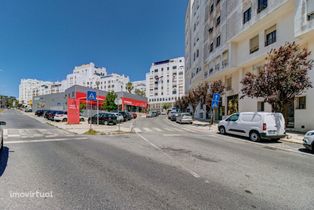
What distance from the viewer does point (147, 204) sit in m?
3.49

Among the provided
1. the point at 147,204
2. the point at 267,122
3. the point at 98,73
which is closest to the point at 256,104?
the point at 267,122

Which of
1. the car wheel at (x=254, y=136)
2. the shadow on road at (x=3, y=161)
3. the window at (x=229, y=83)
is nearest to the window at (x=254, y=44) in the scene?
the window at (x=229, y=83)

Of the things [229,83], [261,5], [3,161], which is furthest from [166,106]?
[3,161]

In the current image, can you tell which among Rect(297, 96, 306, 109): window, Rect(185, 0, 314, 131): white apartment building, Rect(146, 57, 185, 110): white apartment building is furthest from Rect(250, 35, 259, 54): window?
Rect(146, 57, 185, 110): white apartment building

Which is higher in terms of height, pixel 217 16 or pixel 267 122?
pixel 217 16

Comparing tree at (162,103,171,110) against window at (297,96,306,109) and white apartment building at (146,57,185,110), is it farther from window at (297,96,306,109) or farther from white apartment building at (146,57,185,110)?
window at (297,96,306,109)

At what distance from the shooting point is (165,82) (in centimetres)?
11706

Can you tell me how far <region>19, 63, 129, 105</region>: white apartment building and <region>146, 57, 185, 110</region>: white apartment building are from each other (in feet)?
69.0

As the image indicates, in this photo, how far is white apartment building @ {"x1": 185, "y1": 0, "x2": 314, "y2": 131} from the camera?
53.8 feet

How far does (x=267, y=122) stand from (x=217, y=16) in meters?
26.3

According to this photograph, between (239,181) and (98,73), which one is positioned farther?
(98,73)

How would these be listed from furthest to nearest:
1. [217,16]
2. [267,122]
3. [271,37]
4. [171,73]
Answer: [171,73]
[217,16]
[271,37]
[267,122]

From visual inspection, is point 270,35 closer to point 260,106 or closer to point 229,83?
point 260,106

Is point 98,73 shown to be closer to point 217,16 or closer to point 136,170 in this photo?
point 217,16
